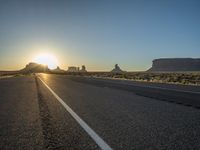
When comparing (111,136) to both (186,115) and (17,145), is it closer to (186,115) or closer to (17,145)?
(17,145)

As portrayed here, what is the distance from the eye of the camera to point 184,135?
5438mm

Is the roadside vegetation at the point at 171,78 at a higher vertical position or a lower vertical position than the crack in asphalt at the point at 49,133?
lower

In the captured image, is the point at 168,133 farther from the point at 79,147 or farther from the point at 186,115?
the point at 186,115

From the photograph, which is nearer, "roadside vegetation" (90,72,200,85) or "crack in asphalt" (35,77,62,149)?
"crack in asphalt" (35,77,62,149)

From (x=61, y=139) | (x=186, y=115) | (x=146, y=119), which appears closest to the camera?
(x=61, y=139)

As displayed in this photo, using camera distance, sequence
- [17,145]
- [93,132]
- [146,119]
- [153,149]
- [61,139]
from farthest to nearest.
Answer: [146,119]
[93,132]
[61,139]
[17,145]
[153,149]

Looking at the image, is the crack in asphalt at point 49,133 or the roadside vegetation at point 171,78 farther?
the roadside vegetation at point 171,78

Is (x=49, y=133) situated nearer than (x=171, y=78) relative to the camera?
Yes

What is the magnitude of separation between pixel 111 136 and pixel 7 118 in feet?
12.2

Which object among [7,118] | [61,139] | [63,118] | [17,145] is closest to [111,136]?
[61,139]

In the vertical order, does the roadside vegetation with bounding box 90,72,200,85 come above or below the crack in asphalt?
below

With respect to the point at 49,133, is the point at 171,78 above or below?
below

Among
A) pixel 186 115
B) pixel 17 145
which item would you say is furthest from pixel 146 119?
pixel 17 145

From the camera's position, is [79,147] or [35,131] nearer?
[79,147]
